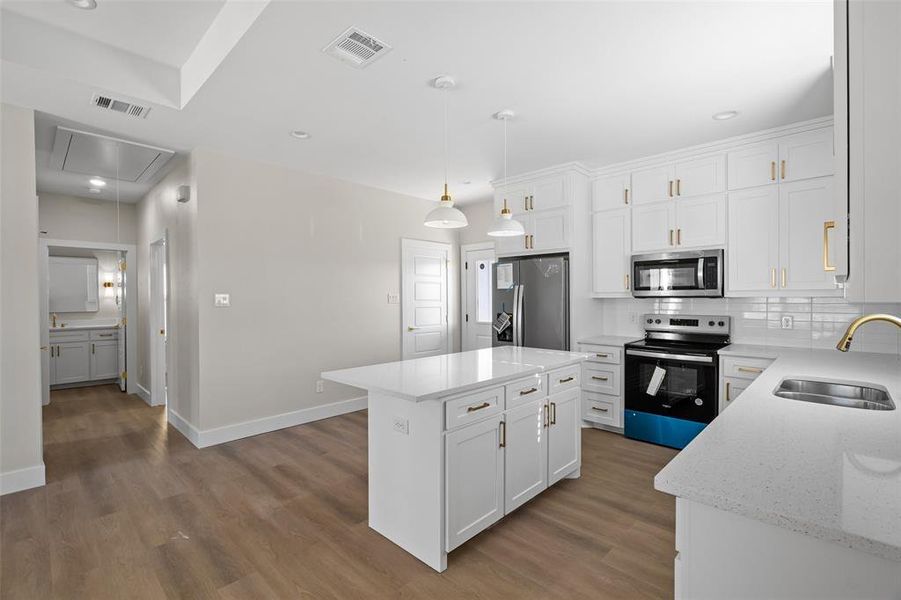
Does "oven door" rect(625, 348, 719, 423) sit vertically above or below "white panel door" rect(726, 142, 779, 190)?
below

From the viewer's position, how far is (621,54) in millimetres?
2336

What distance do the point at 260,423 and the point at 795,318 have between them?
479cm

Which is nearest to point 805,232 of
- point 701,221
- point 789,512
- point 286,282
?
point 701,221

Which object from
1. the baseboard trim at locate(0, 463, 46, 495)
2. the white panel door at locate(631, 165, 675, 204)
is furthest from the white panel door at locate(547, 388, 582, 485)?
the baseboard trim at locate(0, 463, 46, 495)

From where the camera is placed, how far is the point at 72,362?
6141 millimetres

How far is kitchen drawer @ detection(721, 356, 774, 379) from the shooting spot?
323 centimetres

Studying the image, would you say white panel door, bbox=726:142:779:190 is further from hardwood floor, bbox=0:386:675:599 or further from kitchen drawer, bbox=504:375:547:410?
kitchen drawer, bbox=504:375:547:410

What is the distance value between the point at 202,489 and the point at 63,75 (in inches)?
108

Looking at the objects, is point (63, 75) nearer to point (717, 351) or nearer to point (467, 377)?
point (467, 377)

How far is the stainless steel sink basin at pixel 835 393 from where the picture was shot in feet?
6.36

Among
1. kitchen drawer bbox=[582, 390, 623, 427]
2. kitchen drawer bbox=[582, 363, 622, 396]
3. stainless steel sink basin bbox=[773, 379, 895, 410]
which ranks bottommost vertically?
kitchen drawer bbox=[582, 390, 623, 427]

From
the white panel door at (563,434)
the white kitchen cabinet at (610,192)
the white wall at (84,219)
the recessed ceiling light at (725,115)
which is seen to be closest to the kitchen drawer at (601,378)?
the white panel door at (563,434)

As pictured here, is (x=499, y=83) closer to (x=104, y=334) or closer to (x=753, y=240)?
(x=753, y=240)

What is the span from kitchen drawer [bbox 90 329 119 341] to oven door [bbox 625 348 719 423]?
23.3 ft
